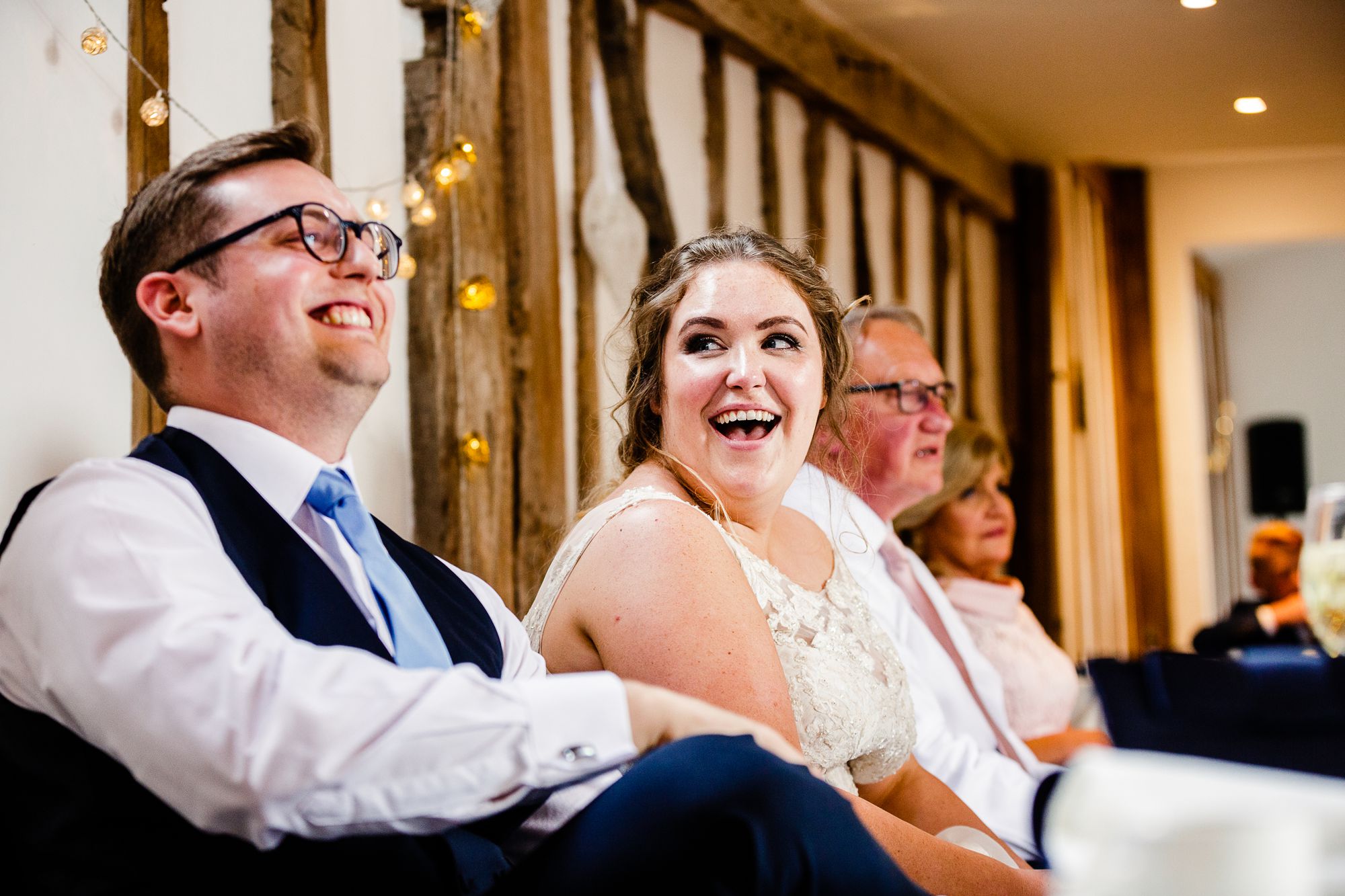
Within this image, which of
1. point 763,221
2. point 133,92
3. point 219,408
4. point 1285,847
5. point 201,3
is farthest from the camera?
point 763,221

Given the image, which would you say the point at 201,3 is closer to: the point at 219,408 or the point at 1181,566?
the point at 219,408

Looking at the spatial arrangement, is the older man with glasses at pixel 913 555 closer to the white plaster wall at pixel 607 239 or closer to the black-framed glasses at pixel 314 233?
the white plaster wall at pixel 607 239

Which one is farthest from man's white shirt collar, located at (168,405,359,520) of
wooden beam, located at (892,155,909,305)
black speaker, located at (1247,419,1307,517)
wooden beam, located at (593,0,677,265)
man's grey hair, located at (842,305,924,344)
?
black speaker, located at (1247,419,1307,517)

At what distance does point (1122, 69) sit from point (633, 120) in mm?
2404

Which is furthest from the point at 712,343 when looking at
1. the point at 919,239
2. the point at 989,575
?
the point at 919,239

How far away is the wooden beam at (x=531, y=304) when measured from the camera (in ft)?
9.11

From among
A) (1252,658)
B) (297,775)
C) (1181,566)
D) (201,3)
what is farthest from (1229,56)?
(297,775)

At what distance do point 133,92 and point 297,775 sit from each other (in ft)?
4.18

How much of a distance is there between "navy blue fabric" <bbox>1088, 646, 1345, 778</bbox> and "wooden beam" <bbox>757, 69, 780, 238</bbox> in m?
3.20

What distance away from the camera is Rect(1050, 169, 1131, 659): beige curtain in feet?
20.2

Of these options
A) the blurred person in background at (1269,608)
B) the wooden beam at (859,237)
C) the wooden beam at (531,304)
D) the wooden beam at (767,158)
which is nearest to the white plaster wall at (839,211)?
the wooden beam at (859,237)

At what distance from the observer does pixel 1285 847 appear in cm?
55

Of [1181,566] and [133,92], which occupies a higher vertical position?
[133,92]

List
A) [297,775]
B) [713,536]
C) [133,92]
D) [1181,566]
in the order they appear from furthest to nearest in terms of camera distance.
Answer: [1181,566]
[133,92]
[713,536]
[297,775]
